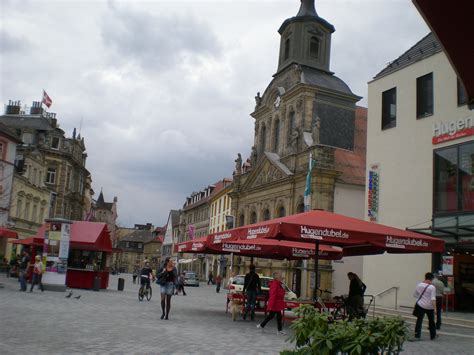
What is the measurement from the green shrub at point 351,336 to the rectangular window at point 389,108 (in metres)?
20.5

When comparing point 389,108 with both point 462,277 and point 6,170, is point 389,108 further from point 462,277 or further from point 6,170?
point 6,170

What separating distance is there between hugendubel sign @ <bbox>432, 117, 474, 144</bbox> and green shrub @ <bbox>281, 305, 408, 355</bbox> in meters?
16.9

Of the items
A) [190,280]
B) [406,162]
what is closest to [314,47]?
[190,280]

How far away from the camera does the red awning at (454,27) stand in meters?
3.25

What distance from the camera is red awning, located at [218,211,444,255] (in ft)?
41.0

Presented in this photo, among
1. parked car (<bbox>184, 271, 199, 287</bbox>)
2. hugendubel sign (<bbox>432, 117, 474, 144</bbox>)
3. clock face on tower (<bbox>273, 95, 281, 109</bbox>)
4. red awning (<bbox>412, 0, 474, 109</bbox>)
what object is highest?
clock face on tower (<bbox>273, 95, 281, 109</bbox>)

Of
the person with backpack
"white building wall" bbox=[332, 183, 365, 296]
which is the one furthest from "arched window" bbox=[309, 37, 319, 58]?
the person with backpack

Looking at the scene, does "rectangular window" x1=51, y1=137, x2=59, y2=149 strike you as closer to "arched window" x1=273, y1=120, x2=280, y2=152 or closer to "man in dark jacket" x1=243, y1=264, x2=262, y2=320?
"arched window" x1=273, y1=120, x2=280, y2=152

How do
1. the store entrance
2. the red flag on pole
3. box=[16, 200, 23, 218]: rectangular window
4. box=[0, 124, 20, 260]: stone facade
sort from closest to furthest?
1. the store entrance
2. box=[0, 124, 20, 260]: stone facade
3. box=[16, 200, 23, 218]: rectangular window
4. the red flag on pole

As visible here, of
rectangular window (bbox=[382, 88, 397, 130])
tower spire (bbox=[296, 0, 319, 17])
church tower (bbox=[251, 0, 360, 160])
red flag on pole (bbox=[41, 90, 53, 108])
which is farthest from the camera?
red flag on pole (bbox=[41, 90, 53, 108])

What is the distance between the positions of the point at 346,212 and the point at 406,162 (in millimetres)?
17251

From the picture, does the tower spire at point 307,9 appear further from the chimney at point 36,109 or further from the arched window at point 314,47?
the chimney at point 36,109

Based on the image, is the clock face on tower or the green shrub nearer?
the green shrub

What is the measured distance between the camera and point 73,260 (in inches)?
1153
